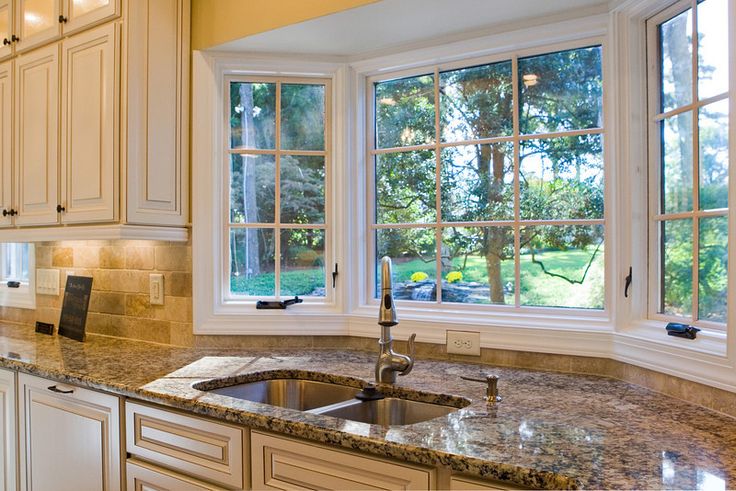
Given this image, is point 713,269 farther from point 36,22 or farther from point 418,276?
point 36,22

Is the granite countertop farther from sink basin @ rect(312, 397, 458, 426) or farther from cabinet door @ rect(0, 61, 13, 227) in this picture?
cabinet door @ rect(0, 61, 13, 227)

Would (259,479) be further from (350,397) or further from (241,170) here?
(241,170)

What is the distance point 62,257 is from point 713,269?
116 inches

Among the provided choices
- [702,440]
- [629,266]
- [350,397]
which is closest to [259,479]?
[350,397]

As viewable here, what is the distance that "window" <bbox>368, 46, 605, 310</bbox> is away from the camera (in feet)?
6.93

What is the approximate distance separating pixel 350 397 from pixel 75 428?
39.8 inches

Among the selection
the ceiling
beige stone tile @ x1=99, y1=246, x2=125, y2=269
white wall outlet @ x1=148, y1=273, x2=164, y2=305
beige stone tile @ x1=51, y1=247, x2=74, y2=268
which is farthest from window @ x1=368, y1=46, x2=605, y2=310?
beige stone tile @ x1=51, y1=247, x2=74, y2=268

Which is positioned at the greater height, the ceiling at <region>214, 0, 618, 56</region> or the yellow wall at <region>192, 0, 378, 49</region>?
the yellow wall at <region>192, 0, 378, 49</region>

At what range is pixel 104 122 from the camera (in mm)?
2412

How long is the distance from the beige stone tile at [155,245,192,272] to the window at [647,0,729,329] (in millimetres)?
1796

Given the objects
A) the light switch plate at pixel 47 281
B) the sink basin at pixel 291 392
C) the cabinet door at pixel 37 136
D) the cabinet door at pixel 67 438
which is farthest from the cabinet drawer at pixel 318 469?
the light switch plate at pixel 47 281

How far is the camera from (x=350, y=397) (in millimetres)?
1987

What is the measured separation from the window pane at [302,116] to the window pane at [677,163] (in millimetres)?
1358

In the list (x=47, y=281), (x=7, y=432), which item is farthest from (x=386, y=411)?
(x=47, y=281)
